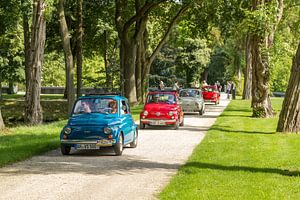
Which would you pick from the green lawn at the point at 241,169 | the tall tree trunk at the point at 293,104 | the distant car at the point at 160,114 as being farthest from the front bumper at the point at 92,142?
the distant car at the point at 160,114

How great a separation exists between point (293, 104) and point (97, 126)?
7803 mm

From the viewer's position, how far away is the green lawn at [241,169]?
9188 mm

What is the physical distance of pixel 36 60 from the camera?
23.5 metres

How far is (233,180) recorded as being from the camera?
10.3 metres

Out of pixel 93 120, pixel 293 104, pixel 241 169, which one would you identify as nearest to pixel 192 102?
pixel 293 104

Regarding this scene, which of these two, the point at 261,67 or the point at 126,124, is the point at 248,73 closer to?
the point at 261,67

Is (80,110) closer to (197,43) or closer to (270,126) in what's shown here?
(270,126)

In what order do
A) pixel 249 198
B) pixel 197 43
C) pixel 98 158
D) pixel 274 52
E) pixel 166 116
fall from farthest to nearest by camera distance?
pixel 197 43
pixel 274 52
pixel 166 116
pixel 98 158
pixel 249 198

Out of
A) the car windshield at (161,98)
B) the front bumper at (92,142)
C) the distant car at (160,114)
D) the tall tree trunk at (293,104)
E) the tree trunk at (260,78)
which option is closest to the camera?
the front bumper at (92,142)

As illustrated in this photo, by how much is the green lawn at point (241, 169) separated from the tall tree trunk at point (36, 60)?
8.64 m

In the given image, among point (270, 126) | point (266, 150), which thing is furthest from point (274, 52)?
point (266, 150)

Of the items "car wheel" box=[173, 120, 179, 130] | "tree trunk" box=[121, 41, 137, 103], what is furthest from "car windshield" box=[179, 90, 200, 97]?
"car wheel" box=[173, 120, 179, 130]

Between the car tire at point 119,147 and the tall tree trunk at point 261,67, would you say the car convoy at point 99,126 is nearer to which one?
the car tire at point 119,147

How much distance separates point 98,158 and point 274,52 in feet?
50.4
